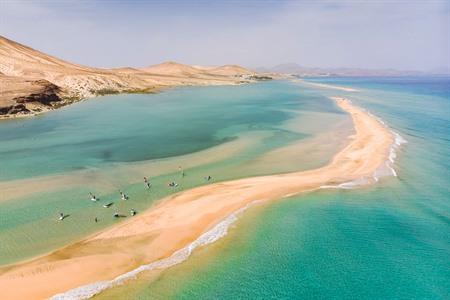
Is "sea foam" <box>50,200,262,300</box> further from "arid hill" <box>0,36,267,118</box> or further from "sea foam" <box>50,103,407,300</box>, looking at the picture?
"arid hill" <box>0,36,267,118</box>

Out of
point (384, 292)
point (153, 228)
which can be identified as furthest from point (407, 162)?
point (153, 228)

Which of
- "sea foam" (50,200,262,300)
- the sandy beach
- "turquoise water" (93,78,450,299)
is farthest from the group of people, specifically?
"turquoise water" (93,78,450,299)

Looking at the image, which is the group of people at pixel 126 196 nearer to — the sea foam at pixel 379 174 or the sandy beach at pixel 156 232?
the sandy beach at pixel 156 232

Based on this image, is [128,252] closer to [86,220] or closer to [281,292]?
[86,220]

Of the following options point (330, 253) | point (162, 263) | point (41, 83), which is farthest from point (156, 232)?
point (41, 83)

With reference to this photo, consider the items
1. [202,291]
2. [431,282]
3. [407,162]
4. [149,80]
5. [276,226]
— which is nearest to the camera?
[202,291]

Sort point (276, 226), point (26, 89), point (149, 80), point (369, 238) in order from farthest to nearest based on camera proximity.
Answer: point (149, 80) → point (26, 89) → point (276, 226) → point (369, 238)

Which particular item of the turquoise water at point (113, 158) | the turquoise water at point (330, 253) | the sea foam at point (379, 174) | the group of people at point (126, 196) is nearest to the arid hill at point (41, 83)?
the turquoise water at point (113, 158)
